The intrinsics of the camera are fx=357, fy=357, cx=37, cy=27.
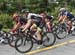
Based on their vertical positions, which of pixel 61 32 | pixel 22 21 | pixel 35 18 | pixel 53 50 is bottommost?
pixel 61 32

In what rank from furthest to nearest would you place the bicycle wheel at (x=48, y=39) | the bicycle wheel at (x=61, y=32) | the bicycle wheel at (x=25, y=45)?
the bicycle wheel at (x=61, y=32), the bicycle wheel at (x=48, y=39), the bicycle wheel at (x=25, y=45)

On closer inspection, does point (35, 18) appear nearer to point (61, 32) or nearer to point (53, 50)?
point (53, 50)

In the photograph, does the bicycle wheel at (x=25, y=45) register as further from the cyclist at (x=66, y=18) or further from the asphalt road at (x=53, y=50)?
the cyclist at (x=66, y=18)

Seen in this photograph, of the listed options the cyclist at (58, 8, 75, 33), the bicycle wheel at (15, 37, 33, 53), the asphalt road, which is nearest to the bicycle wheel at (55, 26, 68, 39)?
the cyclist at (58, 8, 75, 33)

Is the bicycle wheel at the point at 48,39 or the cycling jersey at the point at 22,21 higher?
the cycling jersey at the point at 22,21

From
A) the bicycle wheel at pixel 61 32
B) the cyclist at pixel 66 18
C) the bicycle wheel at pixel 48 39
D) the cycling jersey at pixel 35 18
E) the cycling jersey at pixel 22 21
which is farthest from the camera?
the cyclist at pixel 66 18

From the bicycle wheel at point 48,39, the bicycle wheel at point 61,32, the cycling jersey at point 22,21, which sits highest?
the cycling jersey at point 22,21

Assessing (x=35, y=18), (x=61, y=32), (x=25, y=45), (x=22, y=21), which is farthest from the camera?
(x=61, y=32)

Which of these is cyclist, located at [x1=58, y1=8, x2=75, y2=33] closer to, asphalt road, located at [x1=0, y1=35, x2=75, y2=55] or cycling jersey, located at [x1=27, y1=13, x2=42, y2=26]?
asphalt road, located at [x1=0, y1=35, x2=75, y2=55]

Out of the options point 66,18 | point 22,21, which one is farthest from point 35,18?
point 66,18

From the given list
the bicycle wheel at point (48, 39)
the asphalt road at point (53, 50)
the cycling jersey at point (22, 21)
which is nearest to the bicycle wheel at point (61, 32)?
the asphalt road at point (53, 50)

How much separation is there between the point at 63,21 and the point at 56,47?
2.79m

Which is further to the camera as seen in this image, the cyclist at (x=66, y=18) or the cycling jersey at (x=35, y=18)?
the cyclist at (x=66, y=18)

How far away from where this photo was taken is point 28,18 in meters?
13.0
